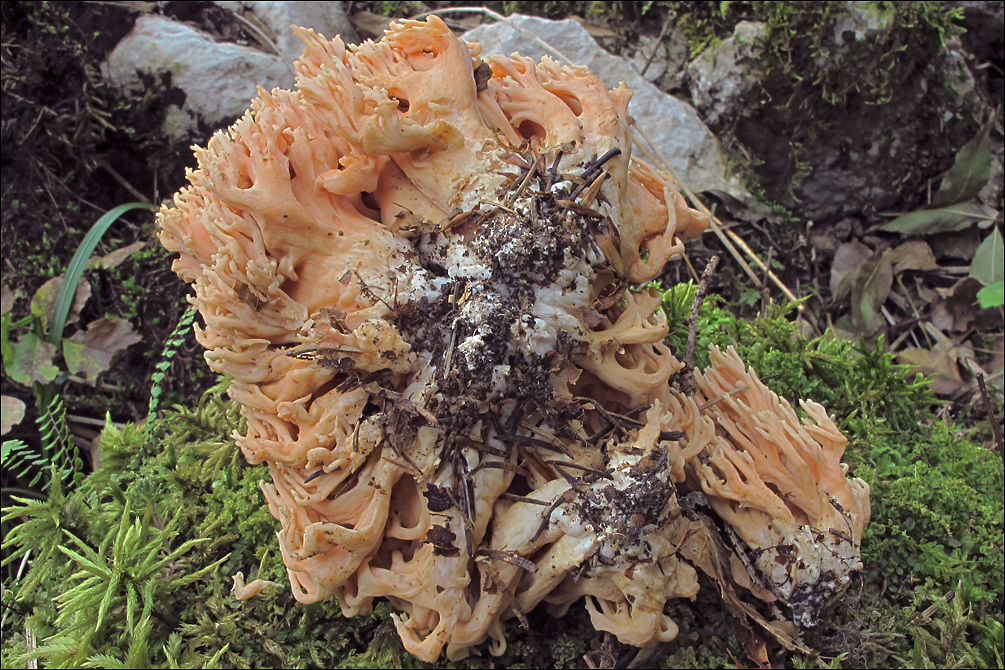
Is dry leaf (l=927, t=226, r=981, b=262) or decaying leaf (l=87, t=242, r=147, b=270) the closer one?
decaying leaf (l=87, t=242, r=147, b=270)

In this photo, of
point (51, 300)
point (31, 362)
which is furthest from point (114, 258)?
point (31, 362)

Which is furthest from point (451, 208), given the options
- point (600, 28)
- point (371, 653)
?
point (600, 28)

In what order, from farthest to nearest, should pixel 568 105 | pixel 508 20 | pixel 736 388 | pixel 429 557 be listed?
pixel 508 20, pixel 736 388, pixel 568 105, pixel 429 557

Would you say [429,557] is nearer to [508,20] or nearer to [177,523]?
[177,523]

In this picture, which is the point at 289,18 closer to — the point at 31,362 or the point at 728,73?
the point at 31,362

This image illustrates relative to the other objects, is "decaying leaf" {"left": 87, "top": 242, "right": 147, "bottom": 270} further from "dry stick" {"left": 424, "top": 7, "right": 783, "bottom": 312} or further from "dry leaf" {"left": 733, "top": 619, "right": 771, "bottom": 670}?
"dry leaf" {"left": 733, "top": 619, "right": 771, "bottom": 670}

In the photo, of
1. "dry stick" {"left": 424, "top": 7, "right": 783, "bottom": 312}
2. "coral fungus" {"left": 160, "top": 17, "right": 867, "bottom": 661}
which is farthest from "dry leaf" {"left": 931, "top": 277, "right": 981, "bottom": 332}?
"coral fungus" {"left": 160, "top": 17, "right": 867, "bottom": 661}
